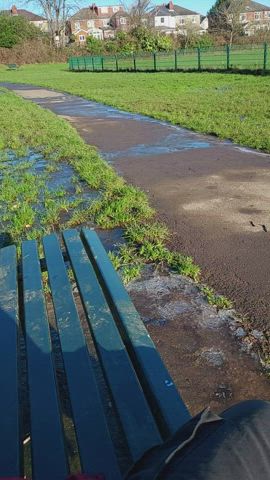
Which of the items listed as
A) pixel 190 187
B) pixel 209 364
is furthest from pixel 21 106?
pixel 209 364

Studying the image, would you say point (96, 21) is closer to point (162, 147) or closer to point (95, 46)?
point (95, 46)

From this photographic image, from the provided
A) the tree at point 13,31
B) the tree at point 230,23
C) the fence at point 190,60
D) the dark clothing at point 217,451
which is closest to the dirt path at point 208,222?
the dark clothing at point 217,451

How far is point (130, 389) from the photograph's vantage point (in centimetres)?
179

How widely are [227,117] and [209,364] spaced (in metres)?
9.34

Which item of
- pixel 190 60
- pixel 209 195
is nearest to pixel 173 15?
pixel 190 60

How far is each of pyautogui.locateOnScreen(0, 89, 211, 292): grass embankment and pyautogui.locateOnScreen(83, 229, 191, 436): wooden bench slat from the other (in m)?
1.15

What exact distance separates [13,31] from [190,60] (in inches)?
1592

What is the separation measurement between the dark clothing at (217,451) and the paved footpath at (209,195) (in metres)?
1.77

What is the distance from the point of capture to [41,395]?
71.2 inches

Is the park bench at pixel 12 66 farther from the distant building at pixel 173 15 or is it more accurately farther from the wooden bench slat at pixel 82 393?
the distant building at pixel 173 15

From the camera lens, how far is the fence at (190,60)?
27.2m

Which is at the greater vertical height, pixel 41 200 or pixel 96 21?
pixel 96 21

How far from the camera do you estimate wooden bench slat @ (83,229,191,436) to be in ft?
5.46

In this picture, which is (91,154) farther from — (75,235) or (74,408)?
(74,408)
